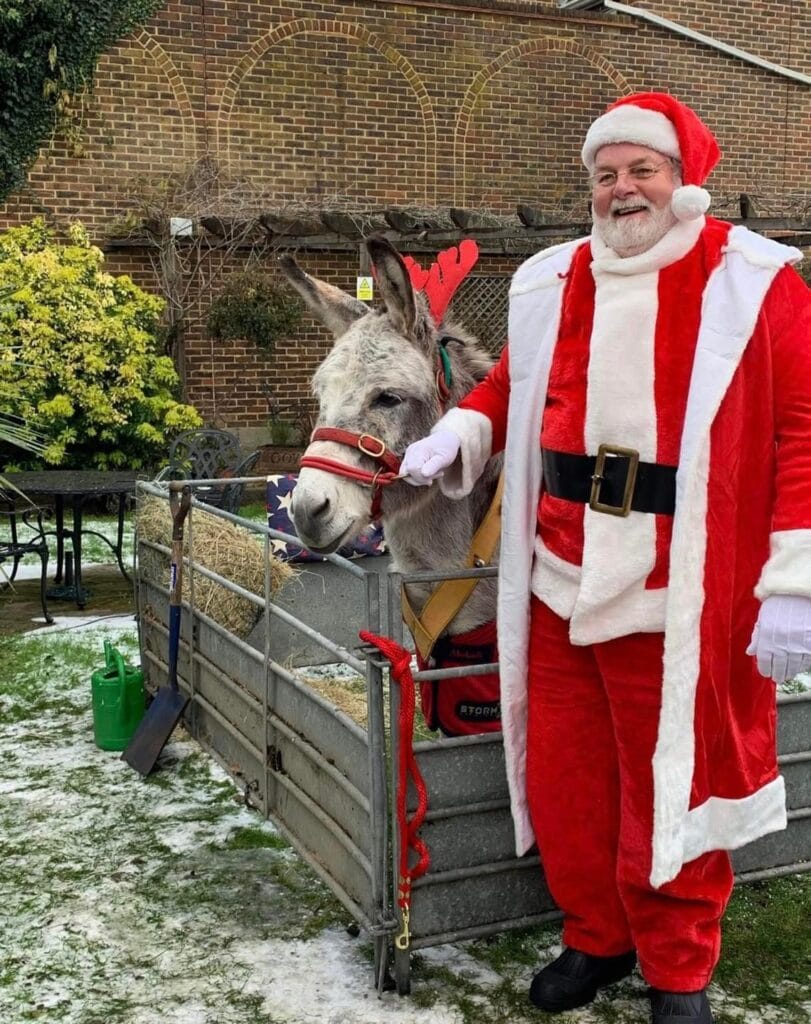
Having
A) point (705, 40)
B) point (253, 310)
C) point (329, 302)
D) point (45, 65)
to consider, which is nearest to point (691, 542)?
point (329, 302)

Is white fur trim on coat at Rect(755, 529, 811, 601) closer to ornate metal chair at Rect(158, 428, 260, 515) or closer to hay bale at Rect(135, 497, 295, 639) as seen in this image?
hay bale at Rect(135, 497, 295, 639)

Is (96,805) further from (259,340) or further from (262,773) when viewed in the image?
(259,340)

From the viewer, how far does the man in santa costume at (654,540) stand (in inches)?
87.1

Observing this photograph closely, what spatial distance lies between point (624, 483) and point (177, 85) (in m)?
10.4

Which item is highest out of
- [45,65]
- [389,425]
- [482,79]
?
[482,79]

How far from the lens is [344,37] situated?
11.9 meters

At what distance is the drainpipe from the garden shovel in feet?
38.8

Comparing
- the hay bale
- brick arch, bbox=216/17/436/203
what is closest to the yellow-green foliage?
brick arch, bbox=216/17/436/203

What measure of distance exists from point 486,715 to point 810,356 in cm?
133

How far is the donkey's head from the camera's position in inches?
98.9

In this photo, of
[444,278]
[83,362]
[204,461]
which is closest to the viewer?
[444,278]

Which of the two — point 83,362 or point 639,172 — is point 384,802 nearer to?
point 639,172

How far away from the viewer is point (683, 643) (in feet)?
7.32

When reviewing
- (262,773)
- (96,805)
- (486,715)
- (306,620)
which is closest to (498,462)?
(486,715)
